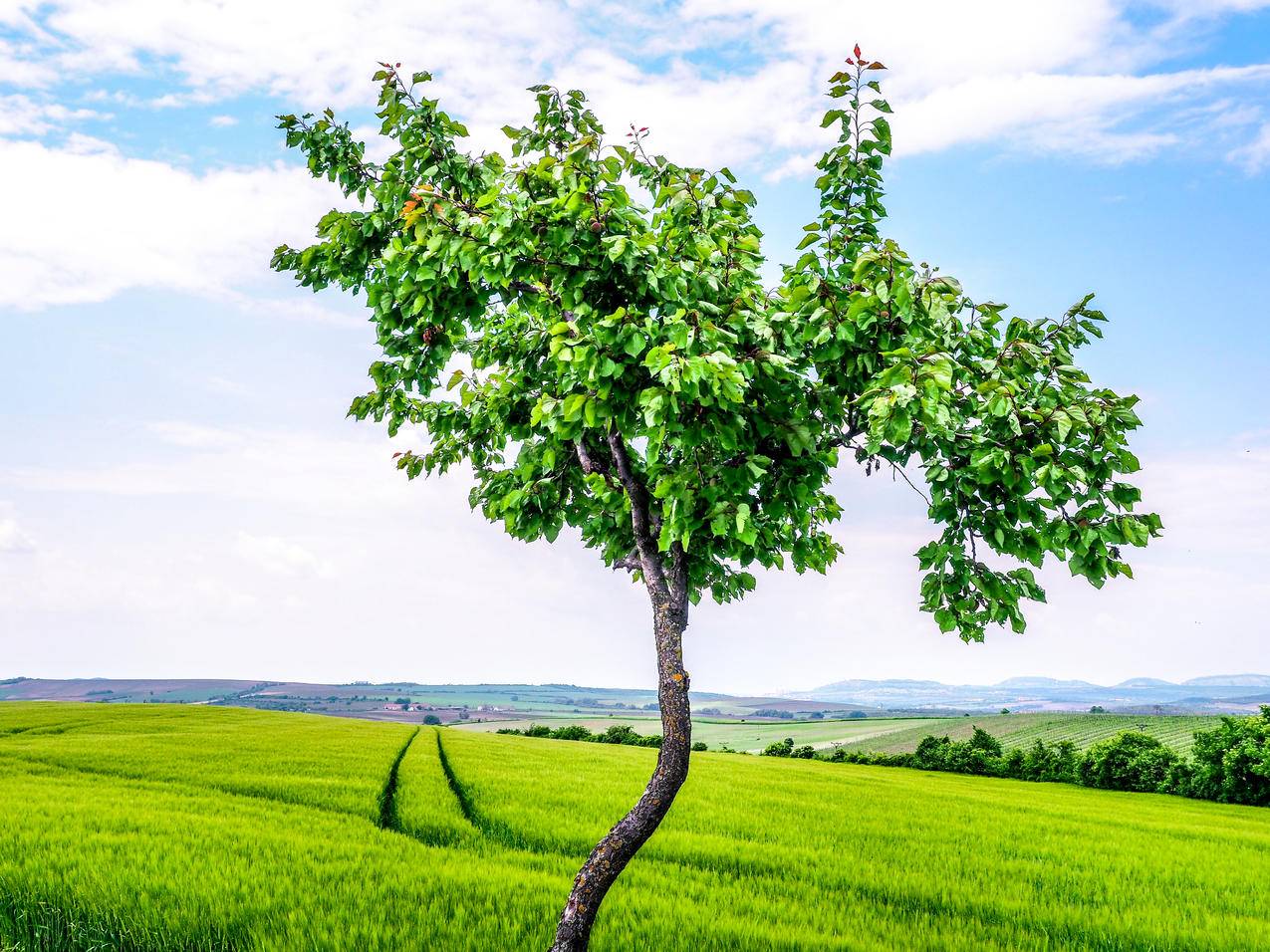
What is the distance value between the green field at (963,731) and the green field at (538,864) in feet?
123

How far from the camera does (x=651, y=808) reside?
20.2ft

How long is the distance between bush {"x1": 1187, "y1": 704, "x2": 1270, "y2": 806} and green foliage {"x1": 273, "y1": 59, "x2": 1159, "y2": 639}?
38.7m

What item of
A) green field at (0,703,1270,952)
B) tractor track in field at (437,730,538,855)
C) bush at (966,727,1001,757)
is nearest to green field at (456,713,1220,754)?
bush at (966,727,1001,757)

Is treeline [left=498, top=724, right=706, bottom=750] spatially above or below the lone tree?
below

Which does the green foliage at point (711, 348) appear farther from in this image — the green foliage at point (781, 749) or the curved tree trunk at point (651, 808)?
the green foliage at point (781, 749)

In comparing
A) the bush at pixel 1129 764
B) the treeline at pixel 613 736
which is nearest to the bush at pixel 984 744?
the bush at pixel 1129 764

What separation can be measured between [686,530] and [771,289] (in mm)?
2500

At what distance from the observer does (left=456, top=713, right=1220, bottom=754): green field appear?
192 feet

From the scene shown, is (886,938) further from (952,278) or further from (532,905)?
(952,278)

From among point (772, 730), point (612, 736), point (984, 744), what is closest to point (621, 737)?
point (612, 736)

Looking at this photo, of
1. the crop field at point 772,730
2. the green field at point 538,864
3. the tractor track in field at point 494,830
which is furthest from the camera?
the crop field at point 772,730

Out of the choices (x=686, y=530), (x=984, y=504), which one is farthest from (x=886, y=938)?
(x=686, y=530)

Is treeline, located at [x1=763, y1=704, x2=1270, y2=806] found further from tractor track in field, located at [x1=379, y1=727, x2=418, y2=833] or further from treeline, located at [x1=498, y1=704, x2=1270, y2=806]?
tractor track in field, located at [x1=379, y1=727, x2=418, y2=833]

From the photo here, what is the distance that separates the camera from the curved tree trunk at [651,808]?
6.00 m
